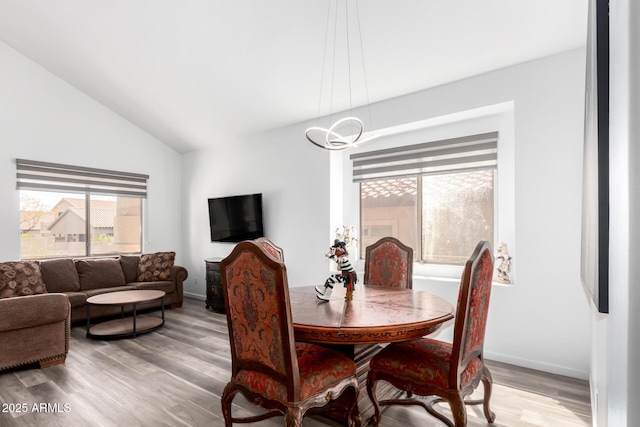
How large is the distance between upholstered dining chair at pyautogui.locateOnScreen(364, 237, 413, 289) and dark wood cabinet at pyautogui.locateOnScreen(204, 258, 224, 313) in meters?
2.67

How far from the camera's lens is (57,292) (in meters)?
4.41

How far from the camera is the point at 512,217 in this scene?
11.1 ft

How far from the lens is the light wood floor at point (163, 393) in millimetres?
2203

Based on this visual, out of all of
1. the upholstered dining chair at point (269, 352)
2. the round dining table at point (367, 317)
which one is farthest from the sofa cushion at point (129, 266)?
the upholstered dining chair at point (269, 352)

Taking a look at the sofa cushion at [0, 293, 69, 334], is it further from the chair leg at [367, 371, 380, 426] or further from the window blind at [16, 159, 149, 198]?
the chair leg at [367, 371, 380, 426]

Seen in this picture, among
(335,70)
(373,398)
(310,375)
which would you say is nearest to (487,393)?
(373,398)

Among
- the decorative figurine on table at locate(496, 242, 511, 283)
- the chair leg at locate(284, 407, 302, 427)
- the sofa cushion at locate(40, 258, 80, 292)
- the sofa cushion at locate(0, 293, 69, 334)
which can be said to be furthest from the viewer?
the sofa cushion at locate(40, 258, 80, 292)

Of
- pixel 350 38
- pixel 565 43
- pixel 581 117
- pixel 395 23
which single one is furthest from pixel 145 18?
pixel 581 117

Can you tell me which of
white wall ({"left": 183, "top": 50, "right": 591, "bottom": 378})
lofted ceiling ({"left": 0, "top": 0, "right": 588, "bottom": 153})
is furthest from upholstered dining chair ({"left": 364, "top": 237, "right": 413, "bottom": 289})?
lofted ceiling ({"left": 0, "top": 0, "right": 588, "bottom": 153})

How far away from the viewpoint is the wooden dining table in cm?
172

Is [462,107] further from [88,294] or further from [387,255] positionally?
[88,294]

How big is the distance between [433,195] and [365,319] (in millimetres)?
2547

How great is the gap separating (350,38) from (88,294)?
4452 mm

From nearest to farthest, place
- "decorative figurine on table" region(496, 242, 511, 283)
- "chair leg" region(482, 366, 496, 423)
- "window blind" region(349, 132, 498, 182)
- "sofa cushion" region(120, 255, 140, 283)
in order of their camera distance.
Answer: "chair leg" region(482, 366, 496, 423) < "decorative figurine on table" region(496, 242, 511, 283) < "window blind" region(349, 132, 498, 182) < "sofa cushion" region(120, 255, 140, 283)
